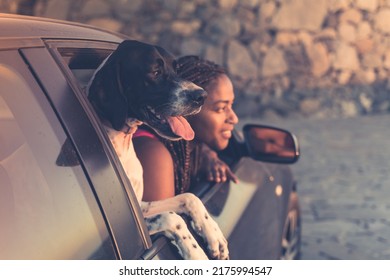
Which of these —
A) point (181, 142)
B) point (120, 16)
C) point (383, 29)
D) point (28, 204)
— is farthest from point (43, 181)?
point (383, 29)

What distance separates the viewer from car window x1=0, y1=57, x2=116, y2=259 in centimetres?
196

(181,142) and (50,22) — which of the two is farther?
(181,142)

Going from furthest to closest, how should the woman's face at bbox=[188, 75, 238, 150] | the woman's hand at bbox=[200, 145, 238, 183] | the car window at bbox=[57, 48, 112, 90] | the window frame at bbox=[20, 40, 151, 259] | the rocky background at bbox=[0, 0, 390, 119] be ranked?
the rocky background at bbox=[0, 0, 390, 119] → the woman's hand at bbox=[200, 145, 238, 183] → the woman's face at bbox=[188, 75, 238, 150] → the car window at bbox=[57, 48, 112, 90] → the window frame at bbox=[20, 40, 151, 259]

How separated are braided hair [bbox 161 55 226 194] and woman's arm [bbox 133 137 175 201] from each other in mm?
83

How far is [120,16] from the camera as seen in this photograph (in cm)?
1156

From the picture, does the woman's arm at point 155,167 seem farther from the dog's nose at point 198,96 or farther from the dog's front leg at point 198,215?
the dog's nose at point 198,96

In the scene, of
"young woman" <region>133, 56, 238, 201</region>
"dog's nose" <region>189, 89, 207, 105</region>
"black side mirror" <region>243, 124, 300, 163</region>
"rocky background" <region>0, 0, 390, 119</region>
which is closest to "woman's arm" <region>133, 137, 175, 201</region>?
"young woman" <region>133, 56, 238, 201</region>

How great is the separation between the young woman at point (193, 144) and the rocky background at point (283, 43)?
8636 millimetres

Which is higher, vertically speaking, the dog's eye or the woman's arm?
the dog's eye

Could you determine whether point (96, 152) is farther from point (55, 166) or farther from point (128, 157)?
point (128, 157)

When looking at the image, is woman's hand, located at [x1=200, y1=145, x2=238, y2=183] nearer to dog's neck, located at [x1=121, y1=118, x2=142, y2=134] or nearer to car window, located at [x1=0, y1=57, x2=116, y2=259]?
dog's neck, located at [x1=121, y1=118, x2=142, y2=134]

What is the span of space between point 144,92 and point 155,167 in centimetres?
27
